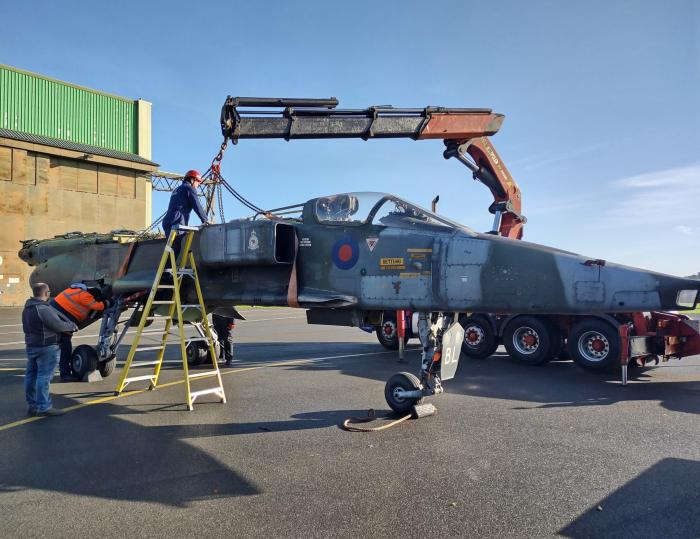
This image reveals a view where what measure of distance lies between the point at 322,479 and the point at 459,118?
9815mm

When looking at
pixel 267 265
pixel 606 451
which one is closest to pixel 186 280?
pixel 267 265

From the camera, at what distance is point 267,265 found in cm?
673

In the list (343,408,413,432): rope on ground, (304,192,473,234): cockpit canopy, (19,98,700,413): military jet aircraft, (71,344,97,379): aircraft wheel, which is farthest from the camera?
(71,344,97,379): aircraft wheel

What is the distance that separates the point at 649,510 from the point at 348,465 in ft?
7.27

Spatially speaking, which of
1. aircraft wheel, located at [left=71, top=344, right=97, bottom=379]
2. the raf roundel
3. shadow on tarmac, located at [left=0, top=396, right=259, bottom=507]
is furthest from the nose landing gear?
aircraft wheel, located at [left=71, top=344, right=97, bottom=379]

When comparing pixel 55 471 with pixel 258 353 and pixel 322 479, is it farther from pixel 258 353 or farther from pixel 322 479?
pixel 258 353

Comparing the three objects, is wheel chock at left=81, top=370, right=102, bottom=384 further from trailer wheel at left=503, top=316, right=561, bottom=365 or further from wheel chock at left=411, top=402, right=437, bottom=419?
trailer wheel at left=503, top=316, right=561, bottom=365

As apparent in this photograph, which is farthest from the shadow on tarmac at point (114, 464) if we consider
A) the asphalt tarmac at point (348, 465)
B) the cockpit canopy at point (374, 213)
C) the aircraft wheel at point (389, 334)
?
the aircraft wheel at point (389, 334)

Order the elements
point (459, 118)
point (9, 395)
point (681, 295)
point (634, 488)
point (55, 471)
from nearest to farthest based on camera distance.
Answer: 1. point (634, 488)
2. point (55, 471)
3. point (681, 295)
4. point (9, 395)
5. point (459, 118)

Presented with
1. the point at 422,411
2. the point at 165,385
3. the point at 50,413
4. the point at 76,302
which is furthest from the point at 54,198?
the point at 422,411

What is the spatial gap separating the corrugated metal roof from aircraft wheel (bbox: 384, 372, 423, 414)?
1366 inches

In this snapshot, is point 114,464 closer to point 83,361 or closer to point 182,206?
point 182,206

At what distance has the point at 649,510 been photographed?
347 centimetres

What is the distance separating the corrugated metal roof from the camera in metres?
32.2
